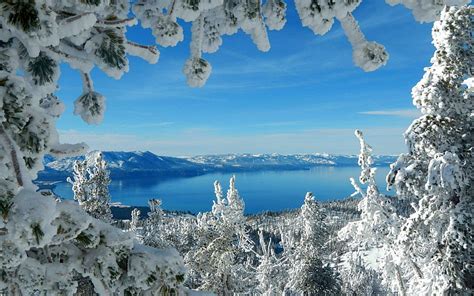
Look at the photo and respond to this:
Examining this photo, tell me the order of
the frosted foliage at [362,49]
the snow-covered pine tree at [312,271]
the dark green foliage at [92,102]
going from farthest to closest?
the snow-covered pine tree at [312,271] → the dark green foliage at [92,102] → the frosted foliage at [362,49]

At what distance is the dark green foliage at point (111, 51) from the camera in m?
2.41

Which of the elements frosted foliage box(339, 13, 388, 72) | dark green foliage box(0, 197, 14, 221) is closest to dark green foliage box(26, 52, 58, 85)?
dark green foliage box(0, 197, 14, 221)

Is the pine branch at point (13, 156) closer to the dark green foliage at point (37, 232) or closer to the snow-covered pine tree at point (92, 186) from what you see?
the dark green foliage at point (37, 232)

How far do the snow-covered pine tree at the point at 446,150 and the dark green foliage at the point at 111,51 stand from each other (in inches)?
353

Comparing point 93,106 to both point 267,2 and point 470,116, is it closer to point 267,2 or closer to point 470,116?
point 267,2

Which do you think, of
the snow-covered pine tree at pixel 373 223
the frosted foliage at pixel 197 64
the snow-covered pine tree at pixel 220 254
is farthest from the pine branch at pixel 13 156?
the snow-covered pine tree at pixel 220 254

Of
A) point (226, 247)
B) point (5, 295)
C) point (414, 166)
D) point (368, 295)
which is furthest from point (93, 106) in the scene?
point (368, 295)

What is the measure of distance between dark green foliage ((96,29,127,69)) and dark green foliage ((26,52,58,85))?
376mm

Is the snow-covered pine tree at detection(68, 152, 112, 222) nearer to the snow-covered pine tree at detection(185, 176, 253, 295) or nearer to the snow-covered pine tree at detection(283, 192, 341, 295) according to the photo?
the snow-covered pine tree at detection(185, 176, 253, 295)

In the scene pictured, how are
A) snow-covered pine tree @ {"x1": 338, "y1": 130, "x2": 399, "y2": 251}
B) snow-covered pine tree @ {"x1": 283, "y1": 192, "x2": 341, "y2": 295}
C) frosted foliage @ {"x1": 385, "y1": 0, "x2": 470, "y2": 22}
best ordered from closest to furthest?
frosted foliage @ {"x1": 385, "y1": 0, "x2": 470, "y2": 22}
snow-covered pine tree @ {"x1": 338, "y1": 130, "x2": 399, "y2": 251}
snow-covered pine tree @ {"x1": 283, "y1": 192, "x2": 341, "y2": 295}

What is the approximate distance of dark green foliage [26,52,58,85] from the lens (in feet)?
8.30

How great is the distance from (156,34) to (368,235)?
14215 millimetres

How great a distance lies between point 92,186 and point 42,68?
22.0 metres

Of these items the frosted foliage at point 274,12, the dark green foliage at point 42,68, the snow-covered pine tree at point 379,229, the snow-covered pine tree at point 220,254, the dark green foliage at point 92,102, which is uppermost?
the frosted foliage at point 274,12
